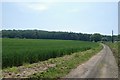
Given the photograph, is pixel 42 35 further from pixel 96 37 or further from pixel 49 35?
pixel 96 37

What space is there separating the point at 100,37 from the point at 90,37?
10.9m

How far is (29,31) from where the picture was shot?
5822 inches

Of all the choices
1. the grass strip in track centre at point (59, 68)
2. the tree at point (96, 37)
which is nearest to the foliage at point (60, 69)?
the grass strip in track centre at point (59, 68)

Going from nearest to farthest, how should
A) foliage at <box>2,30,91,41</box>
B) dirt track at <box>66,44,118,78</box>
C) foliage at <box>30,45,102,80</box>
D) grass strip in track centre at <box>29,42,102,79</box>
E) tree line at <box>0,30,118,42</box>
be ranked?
1. grass strip in track centre at <box>29,42,102,79</box>
2. foliage at <box>30,45,102,80</box>
3. dirt track at <box>66,44,118,78</box>
4. foliage at <box>2,30,91,41</box>
5. tree line at <box>0,30,118,42</box>

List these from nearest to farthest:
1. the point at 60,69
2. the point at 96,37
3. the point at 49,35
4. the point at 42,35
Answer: the point at 60,69 < the point at 42,35 < the point at 49,35 < the point at 96,37

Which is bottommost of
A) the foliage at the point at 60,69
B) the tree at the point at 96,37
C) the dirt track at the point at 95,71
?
the dirt track at the point at 95,71

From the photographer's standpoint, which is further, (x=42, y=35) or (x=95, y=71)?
(x=42, y=35)

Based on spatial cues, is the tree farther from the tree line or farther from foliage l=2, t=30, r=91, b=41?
foliage l=2, t=30, r=91, b=41

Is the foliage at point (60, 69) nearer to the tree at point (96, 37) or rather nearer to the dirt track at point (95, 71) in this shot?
the dirt track at point (95, 71)

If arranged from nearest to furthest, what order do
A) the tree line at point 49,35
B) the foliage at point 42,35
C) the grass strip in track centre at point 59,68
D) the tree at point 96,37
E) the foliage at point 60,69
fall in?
1. the grass strip in track centre at point 59,68
2. the foliage at point 60,69
3. the foliage at point 42,35
4. the tree line at point 49,35
5. the tree at point 96,37

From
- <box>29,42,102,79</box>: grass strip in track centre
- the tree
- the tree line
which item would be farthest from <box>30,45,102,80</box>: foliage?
the tree

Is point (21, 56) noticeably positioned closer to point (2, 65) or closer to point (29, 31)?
point (2, 65)

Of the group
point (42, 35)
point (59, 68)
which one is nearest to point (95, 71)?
point (59, 68)

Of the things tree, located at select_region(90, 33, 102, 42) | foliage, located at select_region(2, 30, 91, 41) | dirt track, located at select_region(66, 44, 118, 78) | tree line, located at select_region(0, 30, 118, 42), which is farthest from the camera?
tree, located at select_region(90, 33, 102, 42)
